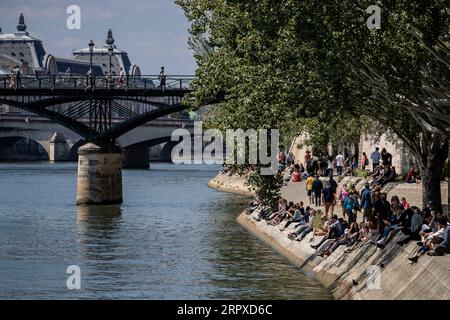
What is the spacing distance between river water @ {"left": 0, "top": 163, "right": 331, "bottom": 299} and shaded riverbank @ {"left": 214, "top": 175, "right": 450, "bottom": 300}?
61 cm

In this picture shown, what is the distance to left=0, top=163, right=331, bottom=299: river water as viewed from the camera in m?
35.7

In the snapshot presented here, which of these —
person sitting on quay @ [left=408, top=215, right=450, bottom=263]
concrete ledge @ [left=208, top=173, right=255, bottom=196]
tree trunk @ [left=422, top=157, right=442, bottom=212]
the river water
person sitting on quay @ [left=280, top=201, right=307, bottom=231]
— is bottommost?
the river water

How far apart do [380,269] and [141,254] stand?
16.3 meters

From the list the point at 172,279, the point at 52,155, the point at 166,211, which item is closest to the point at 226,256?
the point at 172,279

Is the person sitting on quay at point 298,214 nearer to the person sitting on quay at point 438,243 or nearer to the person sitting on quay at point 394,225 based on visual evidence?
the person sitting on quay at point 394,225

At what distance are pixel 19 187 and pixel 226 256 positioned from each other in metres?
57.8

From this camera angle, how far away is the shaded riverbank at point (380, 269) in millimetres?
27062

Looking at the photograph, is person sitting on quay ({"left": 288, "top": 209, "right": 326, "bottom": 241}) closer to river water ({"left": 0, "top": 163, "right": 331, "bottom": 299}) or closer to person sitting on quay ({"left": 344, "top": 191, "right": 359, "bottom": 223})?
person sitting on quay ({"left": 344, "top": 191, "right": 359, "bottom": 223})

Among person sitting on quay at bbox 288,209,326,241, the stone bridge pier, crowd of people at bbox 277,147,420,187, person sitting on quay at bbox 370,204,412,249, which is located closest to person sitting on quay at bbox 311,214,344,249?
person sitting on quay at bbox 288,209,326,241

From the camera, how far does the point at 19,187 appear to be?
10038 cm

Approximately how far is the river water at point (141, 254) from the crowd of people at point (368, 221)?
1.46 meters

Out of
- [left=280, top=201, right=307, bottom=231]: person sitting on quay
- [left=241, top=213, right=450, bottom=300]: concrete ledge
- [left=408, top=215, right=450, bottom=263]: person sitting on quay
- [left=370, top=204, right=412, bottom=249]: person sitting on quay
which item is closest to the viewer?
[left=241, top=213, right=450, bottom=300]: concrete ledge

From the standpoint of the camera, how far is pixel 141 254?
46.2 meters

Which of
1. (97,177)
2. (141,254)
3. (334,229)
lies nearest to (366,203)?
(334,229)
